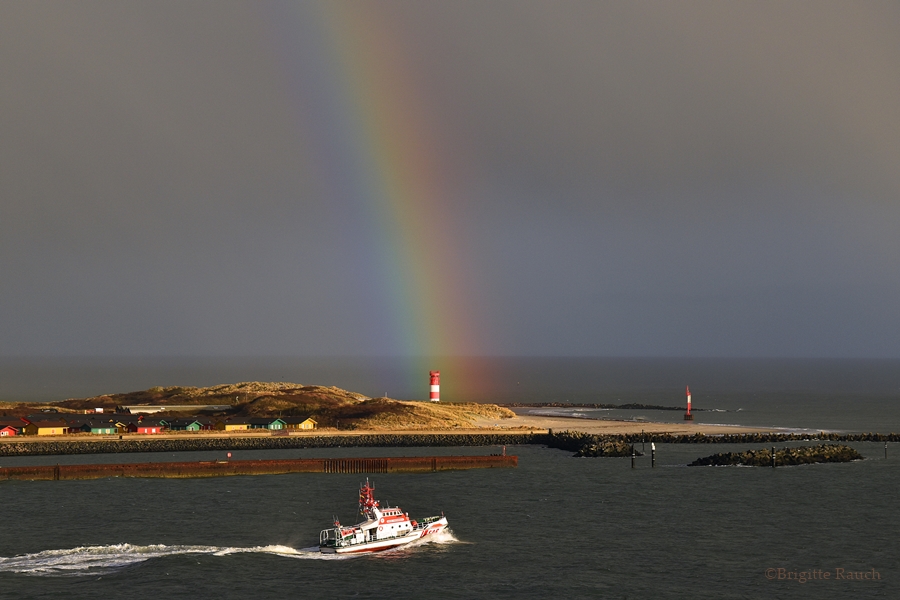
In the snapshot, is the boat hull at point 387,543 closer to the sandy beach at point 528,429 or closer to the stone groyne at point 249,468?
the stone groyne at point 249,468

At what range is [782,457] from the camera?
314 ft

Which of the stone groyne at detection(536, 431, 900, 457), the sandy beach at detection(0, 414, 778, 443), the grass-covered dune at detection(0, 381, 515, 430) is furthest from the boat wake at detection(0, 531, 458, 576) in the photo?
the grass-covered dune at detection(0, 381, 515, 430)

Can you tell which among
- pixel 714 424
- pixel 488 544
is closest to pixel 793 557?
pixel 488 544

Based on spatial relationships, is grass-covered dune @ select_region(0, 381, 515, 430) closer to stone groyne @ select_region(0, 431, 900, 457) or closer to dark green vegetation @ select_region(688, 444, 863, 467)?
stone groyne @ select_region(0, 431, 900, 457)

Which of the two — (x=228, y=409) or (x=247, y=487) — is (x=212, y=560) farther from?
(x=228, y=409)

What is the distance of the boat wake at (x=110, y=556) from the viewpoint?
51.7 metres

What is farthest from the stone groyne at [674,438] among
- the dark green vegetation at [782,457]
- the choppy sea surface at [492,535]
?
the choppy sea surface at [492,535]

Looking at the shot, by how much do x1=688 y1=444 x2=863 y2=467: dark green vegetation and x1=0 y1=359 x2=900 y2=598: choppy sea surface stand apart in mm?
3490

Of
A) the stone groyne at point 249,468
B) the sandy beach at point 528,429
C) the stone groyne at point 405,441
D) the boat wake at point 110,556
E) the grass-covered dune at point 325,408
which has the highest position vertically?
the grass-covered dune at point 325,408

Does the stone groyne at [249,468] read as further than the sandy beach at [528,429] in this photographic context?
No

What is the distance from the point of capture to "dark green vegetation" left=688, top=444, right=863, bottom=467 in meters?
94.4

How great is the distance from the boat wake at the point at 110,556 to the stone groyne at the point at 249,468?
97.1 ft

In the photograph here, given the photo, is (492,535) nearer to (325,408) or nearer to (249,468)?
(249,468)

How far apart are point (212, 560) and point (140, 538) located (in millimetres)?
7309
